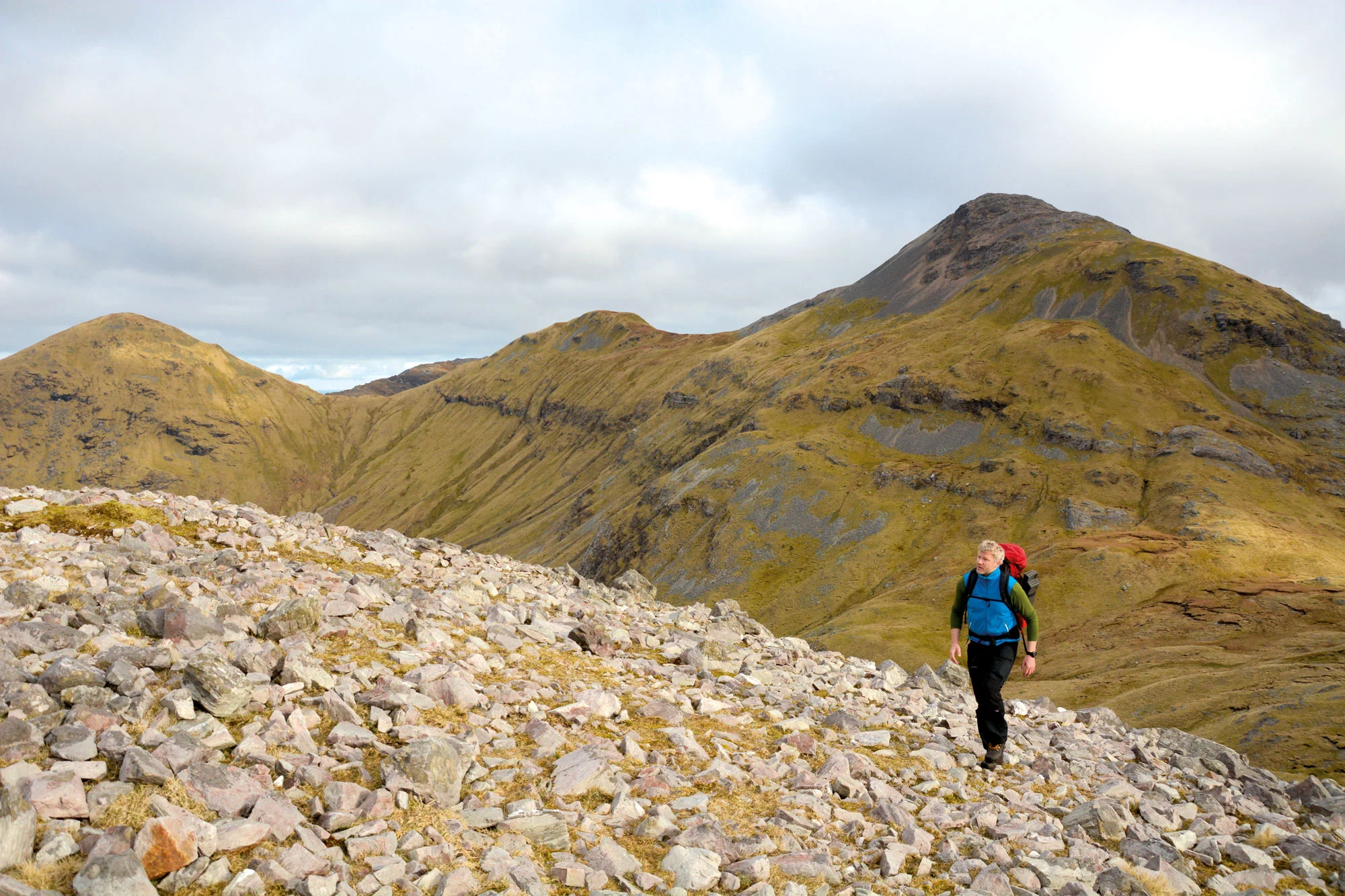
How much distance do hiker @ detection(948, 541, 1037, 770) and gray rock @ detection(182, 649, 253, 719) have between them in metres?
13.1

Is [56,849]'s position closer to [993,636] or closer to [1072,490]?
[993,636]

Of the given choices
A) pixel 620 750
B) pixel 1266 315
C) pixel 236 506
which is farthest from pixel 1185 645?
pixel 1266 315

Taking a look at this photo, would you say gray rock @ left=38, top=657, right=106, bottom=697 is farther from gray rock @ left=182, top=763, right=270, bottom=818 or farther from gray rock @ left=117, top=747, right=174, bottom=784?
gray rock @ left=182, top=763, right=270, bottom=818

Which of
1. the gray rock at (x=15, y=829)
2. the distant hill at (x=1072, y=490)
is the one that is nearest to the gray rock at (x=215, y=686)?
the gray rock at (x=15, y=829)

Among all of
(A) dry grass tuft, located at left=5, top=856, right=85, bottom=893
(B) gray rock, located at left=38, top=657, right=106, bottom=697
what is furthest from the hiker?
(B) gray rock, located at left=38, top=657, right=106, bottom=697

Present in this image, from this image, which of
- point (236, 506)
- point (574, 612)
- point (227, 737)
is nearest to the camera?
point (227, 737)

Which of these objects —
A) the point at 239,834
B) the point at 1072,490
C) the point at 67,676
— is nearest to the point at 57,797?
the point at 239,834

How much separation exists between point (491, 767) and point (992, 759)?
10398mm

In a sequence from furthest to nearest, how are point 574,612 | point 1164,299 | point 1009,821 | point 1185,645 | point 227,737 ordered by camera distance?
point 1164,299 < point 1185,645 < point 574,612 < point 1009,821 < point 227,737

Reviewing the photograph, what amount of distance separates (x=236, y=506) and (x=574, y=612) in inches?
557

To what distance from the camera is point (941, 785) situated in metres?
13.2

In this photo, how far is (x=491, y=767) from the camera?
10.7m

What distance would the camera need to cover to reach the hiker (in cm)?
1466

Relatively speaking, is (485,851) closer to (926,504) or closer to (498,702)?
(498,702)
